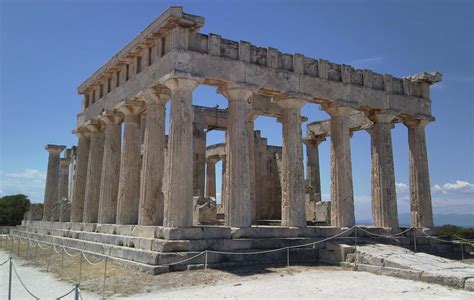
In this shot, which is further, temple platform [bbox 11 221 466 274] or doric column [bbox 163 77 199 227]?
doric column [bbox 163 77 199 227]

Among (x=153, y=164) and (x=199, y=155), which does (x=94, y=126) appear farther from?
(x=153, y=164)

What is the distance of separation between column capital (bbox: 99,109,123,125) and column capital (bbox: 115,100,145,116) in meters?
1.30

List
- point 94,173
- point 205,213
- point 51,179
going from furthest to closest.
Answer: point 51,179 → point 94,173 → point 205,213

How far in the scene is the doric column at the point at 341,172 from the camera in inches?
736

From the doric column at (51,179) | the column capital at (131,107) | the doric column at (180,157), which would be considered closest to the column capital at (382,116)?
the doric column at (180,157)

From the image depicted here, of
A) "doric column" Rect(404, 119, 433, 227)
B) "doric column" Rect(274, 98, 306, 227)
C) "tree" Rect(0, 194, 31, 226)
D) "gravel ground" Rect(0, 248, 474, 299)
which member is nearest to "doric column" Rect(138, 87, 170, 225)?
"gravel ground" Rect(0, 248, 474, 299)

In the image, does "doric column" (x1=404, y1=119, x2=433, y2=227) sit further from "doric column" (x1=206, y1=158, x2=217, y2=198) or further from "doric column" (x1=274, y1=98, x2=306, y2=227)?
"doric column" (x1=206, y1=158, x2=217, y2=198)

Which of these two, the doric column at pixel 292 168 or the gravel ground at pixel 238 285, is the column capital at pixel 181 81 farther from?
the gravel ground at pixel 238 285

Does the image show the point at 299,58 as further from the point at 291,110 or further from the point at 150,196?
the point at 150,196

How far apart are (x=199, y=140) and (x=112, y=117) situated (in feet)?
20.8

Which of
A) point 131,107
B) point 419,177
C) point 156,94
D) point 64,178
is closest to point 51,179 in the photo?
point 64,178

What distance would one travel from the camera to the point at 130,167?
18.5 meters

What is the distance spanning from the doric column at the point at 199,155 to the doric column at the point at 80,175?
5923mm

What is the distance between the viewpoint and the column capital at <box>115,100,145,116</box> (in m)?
18.8
